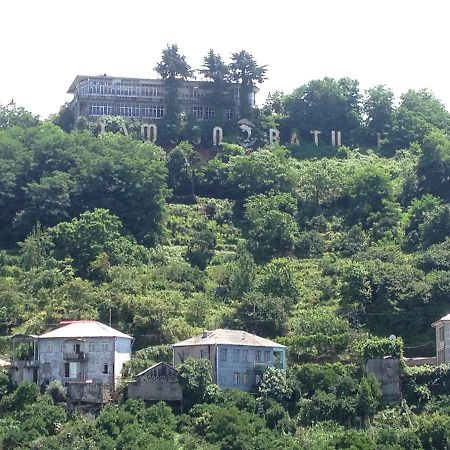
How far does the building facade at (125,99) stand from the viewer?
351 feet

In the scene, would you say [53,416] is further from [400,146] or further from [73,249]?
[400,146]

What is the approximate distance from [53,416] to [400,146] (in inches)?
2118

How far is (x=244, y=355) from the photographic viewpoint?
67188mm

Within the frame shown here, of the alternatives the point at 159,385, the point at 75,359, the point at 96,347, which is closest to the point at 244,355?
the point at 159,385

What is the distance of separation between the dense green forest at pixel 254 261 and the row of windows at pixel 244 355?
Result: 1.99 metres

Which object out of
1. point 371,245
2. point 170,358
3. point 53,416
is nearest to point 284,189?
point 371,245

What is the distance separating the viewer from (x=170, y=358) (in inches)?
2707

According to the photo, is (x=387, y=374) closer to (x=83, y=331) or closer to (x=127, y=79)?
(x=83, y=331)

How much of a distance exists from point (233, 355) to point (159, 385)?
4499 millimetres

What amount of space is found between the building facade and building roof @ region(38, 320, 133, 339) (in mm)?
39385

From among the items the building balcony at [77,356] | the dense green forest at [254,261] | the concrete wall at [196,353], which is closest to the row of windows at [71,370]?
the building balcony at [77,356]

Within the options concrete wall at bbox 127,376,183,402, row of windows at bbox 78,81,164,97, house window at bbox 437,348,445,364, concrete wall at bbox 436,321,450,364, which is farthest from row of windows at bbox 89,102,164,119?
house window at bbox 437,348,445,364

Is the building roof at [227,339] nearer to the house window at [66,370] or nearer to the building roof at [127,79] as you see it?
the house window at [66,370]

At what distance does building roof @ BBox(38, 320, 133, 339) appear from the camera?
6750 centimetres
